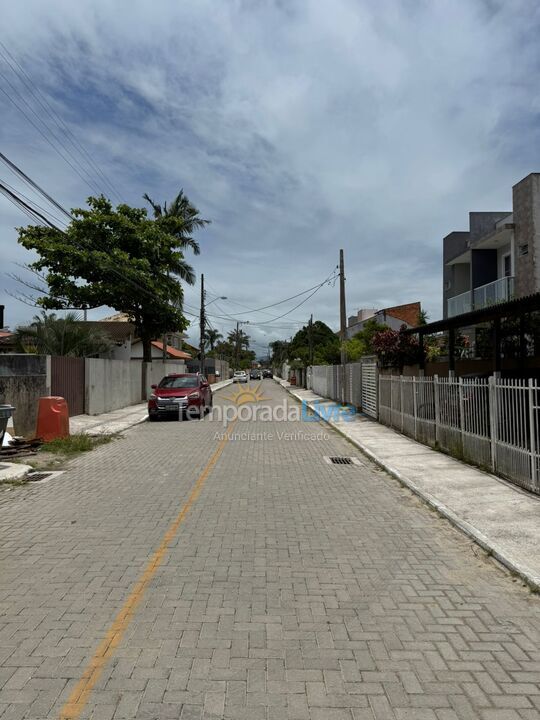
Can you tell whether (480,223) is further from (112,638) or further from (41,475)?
(112,638)

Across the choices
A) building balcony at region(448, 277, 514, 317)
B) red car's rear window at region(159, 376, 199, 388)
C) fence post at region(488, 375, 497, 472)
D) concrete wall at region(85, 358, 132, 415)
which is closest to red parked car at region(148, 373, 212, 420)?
red car's rear window at region(159, 376, 199, 388)

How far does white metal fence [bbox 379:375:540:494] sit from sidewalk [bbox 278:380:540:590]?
0.87 feet

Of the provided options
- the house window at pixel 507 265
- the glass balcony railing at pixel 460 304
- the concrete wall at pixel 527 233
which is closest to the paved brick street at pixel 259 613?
the concrete wall at pixel 527 233

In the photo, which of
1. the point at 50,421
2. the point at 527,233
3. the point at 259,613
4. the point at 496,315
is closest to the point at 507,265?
the point at 527,233

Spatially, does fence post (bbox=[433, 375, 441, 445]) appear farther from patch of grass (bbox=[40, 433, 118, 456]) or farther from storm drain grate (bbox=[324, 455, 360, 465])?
patch of grass (bbox=[40, 433, 118, 456])

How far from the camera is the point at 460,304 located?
84.8ft

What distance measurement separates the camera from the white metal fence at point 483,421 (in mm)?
7996

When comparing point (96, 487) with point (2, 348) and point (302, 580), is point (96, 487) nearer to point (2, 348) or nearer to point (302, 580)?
point (302, 580)

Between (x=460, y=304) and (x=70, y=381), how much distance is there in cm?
1749

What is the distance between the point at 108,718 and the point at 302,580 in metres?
2.28

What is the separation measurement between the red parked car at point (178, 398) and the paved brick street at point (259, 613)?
11712mm

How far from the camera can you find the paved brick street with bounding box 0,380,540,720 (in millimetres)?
3072

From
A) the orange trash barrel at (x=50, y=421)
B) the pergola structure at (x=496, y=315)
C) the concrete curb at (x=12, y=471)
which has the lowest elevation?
the concrete curb at (x=12, y=471)

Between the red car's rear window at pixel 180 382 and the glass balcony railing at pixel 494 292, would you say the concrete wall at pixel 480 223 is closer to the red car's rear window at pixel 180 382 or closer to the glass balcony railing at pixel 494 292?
the glass balcony railing at pixel 494 292
